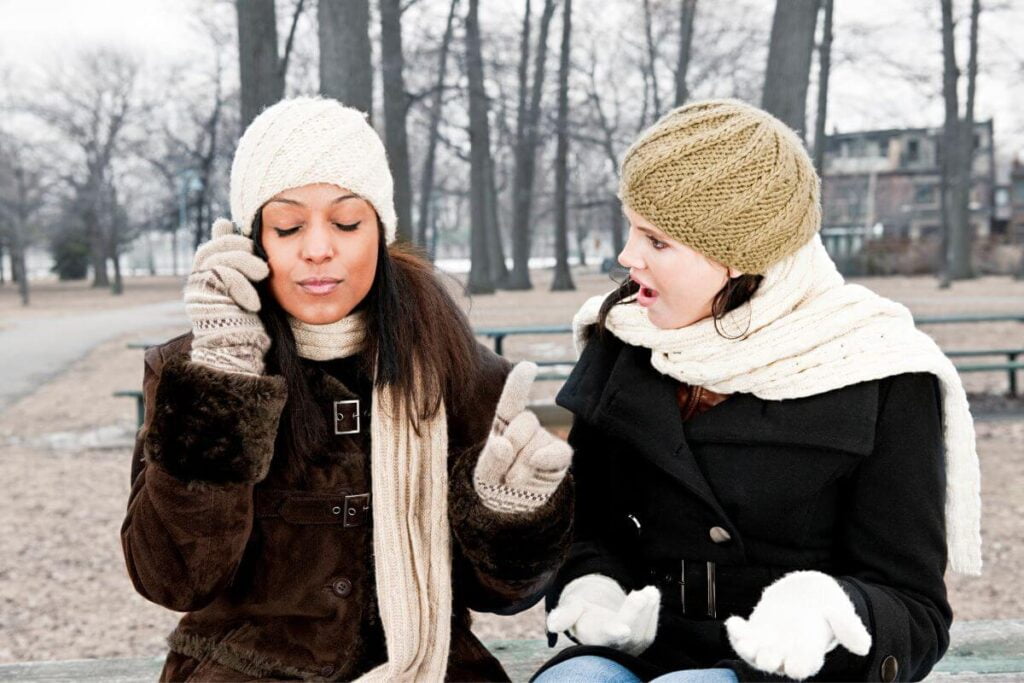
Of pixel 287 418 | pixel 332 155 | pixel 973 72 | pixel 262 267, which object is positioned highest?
pixel 973 72

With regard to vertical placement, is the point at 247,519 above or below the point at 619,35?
below

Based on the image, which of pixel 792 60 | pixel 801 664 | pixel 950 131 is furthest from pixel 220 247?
pixel 950 131

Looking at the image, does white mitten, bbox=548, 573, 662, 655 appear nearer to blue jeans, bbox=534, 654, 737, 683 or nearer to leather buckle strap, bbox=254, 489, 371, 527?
blue jeans, bbox=534, 654, 737, 683

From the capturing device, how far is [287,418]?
229 centimetres

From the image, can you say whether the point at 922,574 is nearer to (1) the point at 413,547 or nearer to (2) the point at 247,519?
(1) the point at 413,547

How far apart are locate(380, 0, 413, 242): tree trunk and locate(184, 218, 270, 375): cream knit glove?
27.3 feet

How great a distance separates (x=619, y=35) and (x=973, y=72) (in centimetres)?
941

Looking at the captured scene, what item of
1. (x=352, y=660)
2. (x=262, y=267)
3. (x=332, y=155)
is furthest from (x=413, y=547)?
(x=332, y=155)

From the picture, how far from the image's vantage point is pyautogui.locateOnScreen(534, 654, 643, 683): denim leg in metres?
2.00

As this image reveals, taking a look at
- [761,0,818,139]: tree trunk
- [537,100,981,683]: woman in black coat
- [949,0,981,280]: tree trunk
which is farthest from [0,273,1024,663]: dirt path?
[949,0,981,280]: tree trunk

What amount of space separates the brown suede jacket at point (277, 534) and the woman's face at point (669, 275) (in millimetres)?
446

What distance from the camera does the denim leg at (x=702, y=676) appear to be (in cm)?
190

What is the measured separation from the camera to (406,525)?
229 cm

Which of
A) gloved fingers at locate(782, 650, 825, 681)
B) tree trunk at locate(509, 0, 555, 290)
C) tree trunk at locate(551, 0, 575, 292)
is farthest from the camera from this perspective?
tree trunk at locate(509, 0, 555, 290)
